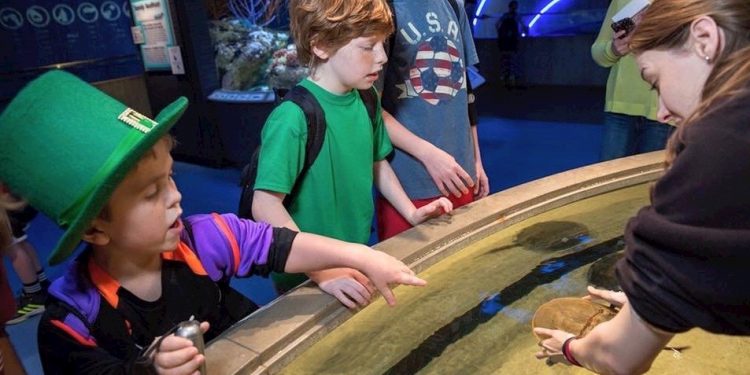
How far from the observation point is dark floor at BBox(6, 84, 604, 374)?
321 cm

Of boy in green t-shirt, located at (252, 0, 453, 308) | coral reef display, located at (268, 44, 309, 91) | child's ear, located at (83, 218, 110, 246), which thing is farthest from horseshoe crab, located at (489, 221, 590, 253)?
coral reef display, located at (268, 44, 309, 91)

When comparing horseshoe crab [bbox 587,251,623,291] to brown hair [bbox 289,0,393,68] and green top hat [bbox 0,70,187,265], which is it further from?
green top hat [bbox 0,70,187,265]

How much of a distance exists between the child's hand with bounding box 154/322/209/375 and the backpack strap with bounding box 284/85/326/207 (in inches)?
27.1

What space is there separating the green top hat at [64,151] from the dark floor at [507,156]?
210 centimetres

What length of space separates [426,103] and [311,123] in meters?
0.55

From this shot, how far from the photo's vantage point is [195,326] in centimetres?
79

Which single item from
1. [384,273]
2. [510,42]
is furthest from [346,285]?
[510,42]

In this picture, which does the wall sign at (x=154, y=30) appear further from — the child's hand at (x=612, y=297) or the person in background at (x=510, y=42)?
the person in background at (x=510, y=42)

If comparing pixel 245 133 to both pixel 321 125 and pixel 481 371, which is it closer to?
pixel 321 125

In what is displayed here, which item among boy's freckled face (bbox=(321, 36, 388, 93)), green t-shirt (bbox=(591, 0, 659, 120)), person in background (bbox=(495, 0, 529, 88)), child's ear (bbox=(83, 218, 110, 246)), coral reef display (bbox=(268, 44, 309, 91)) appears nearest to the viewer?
child's ear (bbox=(83, 218, 110, 246))

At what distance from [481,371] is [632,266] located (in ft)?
1.94

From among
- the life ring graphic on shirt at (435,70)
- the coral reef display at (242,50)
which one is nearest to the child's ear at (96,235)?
the life ring graphic on shirt at (435,70)

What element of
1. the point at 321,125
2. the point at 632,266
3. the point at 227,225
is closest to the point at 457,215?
the point at 321,125

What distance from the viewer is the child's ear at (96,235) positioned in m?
0.89
